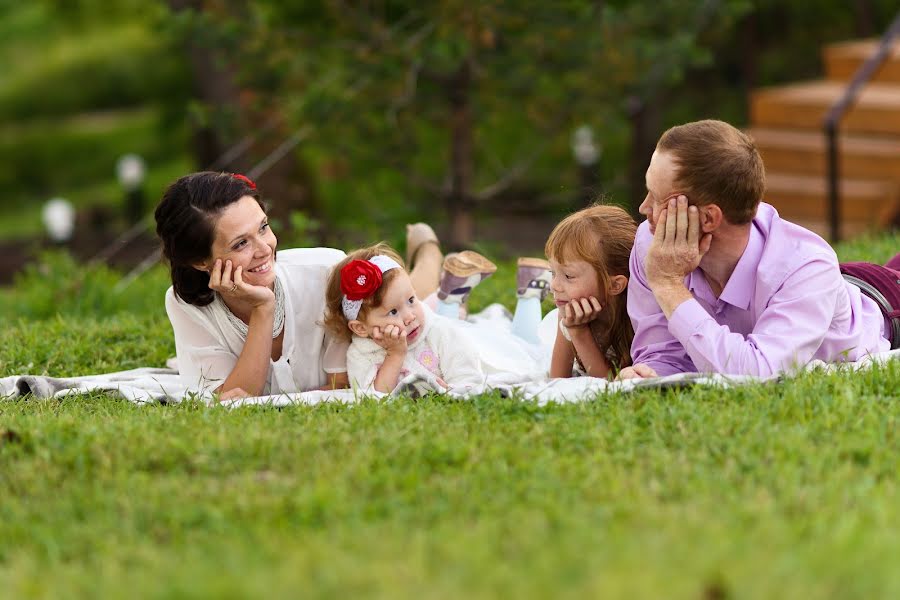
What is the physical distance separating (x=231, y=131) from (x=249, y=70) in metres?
0.72

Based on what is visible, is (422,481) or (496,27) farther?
(496,27)

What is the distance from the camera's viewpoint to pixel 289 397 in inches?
180

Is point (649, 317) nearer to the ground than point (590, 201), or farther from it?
nearer to the ground

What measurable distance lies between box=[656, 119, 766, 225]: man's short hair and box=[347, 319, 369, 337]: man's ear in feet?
4.92

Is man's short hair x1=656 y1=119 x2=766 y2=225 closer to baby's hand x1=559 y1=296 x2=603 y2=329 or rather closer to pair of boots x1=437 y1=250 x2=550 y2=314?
baby's hand x1=559 y1=296 x2=603 y2=329

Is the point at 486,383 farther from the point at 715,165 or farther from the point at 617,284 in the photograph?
the point at 715,165

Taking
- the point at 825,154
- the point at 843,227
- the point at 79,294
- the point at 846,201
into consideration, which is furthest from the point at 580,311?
the point at 825,154

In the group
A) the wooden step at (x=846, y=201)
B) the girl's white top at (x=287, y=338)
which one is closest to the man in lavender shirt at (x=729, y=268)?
the girl's white top at (x=287, y=338)

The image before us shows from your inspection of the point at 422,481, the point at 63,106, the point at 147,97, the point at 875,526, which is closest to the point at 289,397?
the point at 422,481

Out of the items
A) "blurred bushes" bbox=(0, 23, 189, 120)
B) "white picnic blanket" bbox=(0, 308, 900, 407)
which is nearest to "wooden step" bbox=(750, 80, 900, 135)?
"white picnic blanket" bbox=(0, 308, 900, 407)

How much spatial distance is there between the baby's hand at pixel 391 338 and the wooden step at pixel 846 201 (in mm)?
6512

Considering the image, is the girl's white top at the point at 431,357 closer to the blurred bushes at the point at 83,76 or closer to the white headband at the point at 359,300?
the white headband at the point at 359,300

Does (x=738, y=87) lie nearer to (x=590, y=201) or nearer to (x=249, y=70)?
(x=249, y=70)

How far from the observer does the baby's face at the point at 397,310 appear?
16.0ft
